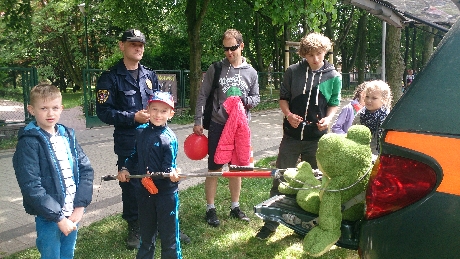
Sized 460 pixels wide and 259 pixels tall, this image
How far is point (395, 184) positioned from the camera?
70.9 inches

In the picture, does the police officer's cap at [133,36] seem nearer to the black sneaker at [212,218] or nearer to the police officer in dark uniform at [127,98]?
the police officer in dark uniform at [127,98]

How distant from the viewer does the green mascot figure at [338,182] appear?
2445 mm

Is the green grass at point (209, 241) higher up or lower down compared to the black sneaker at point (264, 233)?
lower down

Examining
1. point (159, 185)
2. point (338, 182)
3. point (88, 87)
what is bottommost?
point (159, 185)

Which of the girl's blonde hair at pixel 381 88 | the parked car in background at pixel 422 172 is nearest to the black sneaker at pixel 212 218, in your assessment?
the girl's blonde hair at pixel 381 88

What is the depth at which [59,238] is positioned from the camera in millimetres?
2752

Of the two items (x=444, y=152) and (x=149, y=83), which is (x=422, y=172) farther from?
(x=149, y=83)

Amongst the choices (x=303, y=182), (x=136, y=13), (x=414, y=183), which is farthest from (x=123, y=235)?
(x=136, y=13)

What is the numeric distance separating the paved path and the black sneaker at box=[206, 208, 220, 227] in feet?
3.78

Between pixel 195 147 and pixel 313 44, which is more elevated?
pixel 313 44

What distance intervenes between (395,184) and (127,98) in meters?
2.51

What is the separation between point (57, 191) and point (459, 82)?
231 centimetres

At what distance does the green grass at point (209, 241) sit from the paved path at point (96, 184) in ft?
1.10

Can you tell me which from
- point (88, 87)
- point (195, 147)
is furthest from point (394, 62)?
point (88, 87)
